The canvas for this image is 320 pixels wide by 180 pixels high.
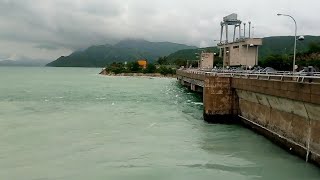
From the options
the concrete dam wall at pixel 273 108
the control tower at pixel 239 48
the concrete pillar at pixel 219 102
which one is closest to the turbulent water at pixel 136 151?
the concrete dam wall at pixel 273 108

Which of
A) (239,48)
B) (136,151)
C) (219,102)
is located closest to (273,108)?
(219,102)

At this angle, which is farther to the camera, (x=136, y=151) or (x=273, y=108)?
(x=273, y=108)

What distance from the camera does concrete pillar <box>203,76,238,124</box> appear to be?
3166 centimetres

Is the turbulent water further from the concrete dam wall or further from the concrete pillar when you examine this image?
the concrete pillar

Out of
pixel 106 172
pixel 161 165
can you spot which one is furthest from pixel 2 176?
pixel 161 165

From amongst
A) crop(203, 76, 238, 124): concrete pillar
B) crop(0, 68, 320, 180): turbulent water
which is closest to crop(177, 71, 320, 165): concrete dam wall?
crop(203, 76, 238, 124): concrete pillar

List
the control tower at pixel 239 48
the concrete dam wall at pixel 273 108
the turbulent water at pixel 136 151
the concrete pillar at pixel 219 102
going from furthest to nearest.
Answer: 1. the control tower at pixel 239 48
2. the concrete pillar at pixel 219 102
3. the concrete dam wall at pixel 273 108
4. the turbulent water at pixel 136 151

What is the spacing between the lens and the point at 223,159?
21.1m

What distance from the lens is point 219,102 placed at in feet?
104

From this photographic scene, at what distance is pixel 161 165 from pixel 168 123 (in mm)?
14232

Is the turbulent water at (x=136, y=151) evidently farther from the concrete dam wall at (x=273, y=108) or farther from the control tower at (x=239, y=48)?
the control tower at (x=239, y=48)

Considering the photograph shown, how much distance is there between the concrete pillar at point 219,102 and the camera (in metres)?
31.7

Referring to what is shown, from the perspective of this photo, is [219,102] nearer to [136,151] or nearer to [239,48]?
[136,151]

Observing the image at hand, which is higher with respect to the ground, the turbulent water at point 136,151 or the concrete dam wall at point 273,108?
the concrete dam wall at point 273,108
